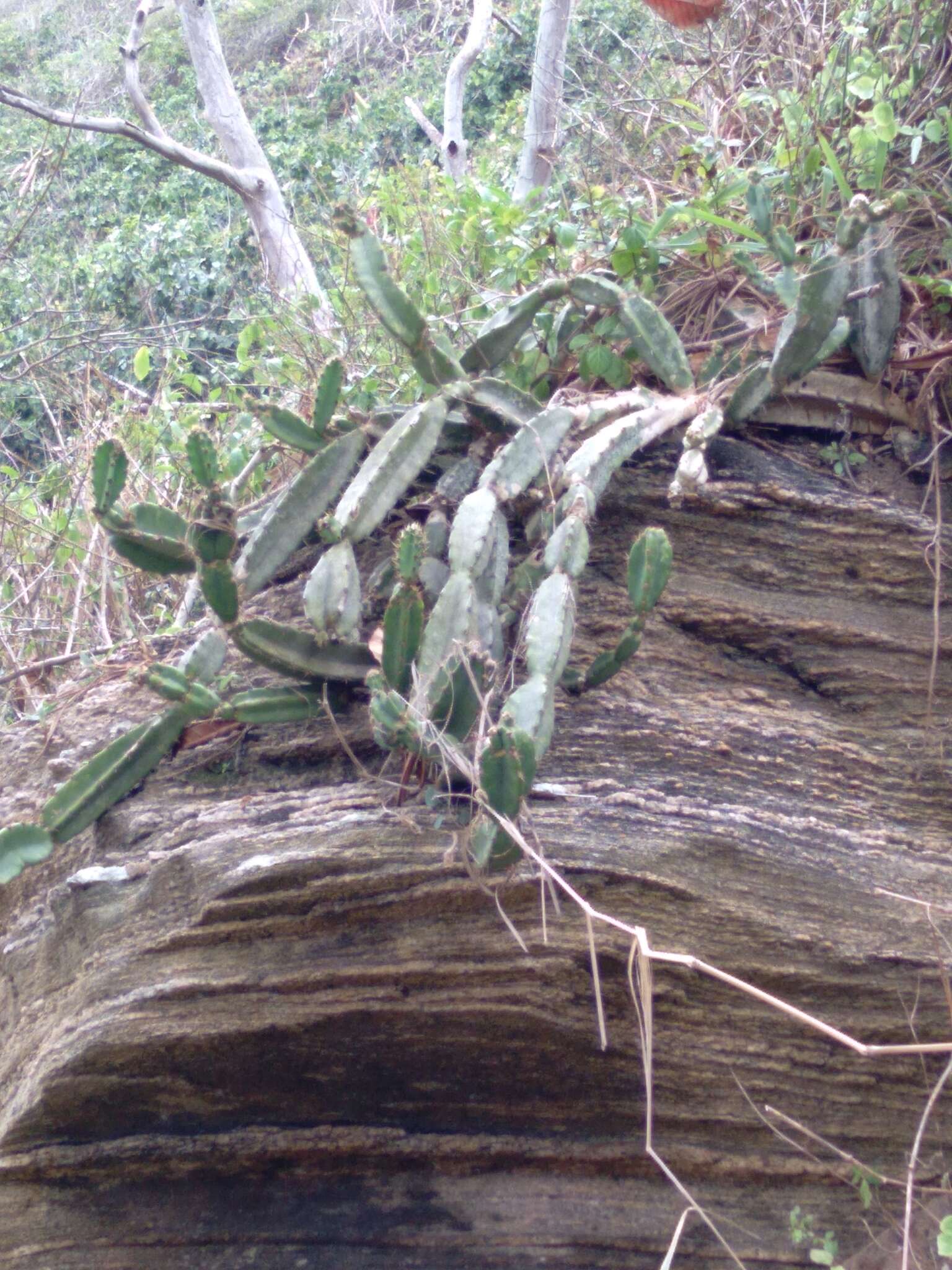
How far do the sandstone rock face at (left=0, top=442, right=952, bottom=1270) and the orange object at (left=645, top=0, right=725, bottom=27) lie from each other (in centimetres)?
291

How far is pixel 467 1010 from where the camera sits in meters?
2.32

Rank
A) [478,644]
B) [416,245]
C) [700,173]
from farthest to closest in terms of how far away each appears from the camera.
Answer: [416,245] < [700,173] < [478,644]

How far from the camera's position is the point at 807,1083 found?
243 centimetres

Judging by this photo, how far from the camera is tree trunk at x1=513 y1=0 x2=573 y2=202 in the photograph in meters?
6.55

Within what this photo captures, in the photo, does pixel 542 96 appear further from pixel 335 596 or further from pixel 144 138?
pixel 335 596

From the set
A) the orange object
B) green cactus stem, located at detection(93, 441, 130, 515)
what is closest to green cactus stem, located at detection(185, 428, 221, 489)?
green cactus stem, located at detection(93, 441, 130, 515)

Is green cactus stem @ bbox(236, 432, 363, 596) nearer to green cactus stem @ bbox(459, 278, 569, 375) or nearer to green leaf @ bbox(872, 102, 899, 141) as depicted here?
green cactus stem @ bbox(459, 278, 569, 375)

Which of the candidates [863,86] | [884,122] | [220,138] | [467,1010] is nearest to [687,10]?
[863,86]

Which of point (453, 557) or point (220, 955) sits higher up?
point (453, 557)

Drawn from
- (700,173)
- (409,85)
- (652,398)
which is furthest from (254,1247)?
(409,85)

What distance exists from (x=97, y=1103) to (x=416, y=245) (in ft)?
11.6

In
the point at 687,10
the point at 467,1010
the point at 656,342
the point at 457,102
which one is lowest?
the point at 467,1010

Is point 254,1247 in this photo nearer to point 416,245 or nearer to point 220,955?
point 220,955

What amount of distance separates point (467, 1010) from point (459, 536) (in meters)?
1.03
